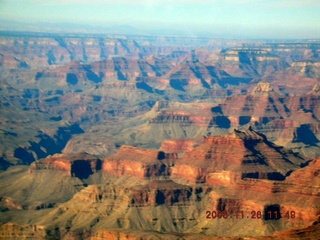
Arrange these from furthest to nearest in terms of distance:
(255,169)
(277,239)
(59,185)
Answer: (59,185)
(255,169)
(277,239)

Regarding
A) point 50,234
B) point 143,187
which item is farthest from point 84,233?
point 143,187

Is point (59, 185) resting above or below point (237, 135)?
below

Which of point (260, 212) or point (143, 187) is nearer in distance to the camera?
point (260, 212)

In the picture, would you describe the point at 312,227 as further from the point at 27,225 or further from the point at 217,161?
the point at 217,161

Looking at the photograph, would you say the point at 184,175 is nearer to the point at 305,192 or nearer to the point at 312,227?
the point at 305,192

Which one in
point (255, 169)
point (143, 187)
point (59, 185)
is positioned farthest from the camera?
point (59, 185)

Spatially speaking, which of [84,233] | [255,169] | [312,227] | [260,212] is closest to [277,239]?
[312,227]
